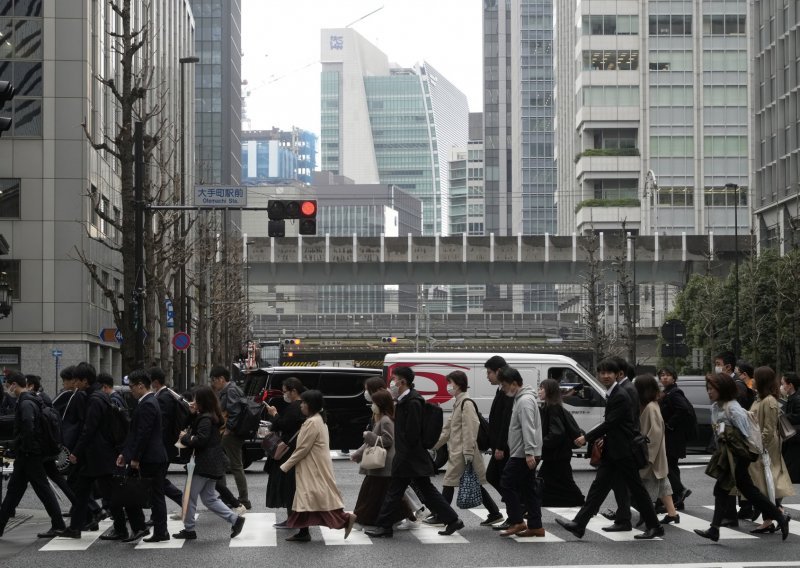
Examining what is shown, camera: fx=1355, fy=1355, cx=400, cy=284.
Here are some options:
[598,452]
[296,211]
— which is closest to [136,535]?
[598,452]

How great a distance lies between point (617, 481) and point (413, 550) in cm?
227

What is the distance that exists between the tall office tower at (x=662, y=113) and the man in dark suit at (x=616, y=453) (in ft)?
330

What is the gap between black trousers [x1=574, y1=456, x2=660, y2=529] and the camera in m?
13.5

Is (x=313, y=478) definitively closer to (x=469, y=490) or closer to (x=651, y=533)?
(x=469, y=490)

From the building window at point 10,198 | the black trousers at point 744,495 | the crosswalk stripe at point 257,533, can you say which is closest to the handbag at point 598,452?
the black trousers at point 744,495

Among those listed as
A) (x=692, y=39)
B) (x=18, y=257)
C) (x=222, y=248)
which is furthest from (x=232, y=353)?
(x=692, y=39)

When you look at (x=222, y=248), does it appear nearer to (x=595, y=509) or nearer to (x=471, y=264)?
(x=471, y=264)

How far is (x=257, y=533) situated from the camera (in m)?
14.5

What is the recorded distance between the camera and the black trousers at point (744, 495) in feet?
43.4

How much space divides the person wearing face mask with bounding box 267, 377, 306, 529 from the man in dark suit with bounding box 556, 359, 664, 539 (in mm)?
2954

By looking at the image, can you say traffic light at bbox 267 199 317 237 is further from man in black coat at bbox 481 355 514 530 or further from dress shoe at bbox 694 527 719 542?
dress shoe at bbox 694 527 719 542

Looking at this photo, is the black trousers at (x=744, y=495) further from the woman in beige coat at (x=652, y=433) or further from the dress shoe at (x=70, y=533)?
the dress shoe at (x=70, y=533)

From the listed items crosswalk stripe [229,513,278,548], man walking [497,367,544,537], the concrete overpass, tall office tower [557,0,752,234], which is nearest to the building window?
the concrete overpass

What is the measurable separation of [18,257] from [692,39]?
8044 cm
